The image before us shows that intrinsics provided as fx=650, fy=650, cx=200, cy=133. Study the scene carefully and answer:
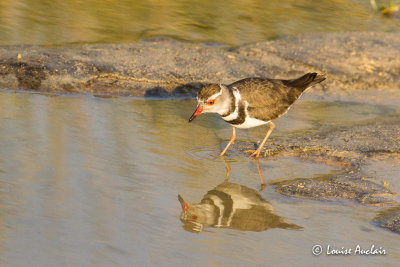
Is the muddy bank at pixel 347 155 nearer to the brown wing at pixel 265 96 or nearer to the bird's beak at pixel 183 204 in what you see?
the brown wing at pixel 265 96

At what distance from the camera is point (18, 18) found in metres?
→ 11.5

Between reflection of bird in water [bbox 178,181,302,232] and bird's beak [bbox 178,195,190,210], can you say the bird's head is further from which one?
bird's beak [bbox 178,195,190,210]

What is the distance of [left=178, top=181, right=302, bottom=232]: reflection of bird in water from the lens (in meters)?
5.42

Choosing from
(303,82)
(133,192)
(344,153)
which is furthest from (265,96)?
(133,192)

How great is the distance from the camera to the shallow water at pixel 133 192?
475cm

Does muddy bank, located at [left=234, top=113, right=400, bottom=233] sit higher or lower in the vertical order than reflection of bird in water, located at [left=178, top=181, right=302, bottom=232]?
higher

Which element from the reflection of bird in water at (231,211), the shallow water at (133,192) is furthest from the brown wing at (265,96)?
the reflection of bird in water at (231,211)

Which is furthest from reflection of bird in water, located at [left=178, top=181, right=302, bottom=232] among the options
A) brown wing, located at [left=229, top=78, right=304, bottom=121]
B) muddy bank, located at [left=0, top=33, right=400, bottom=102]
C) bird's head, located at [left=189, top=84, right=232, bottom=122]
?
muddy bank, located at [left=0, top=33, right=400, bottom=102]

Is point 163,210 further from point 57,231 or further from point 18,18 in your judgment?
point 18,18

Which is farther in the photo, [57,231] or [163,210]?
[163,210]

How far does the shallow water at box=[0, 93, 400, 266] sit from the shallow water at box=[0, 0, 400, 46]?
2846 mm

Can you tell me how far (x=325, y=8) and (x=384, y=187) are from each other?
29.8ft

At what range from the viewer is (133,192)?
5863 mm

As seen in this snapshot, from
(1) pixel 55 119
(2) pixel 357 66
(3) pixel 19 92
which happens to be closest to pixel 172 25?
(2) pixel 357 66
